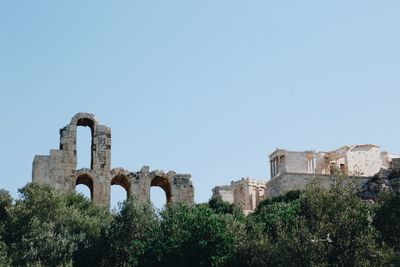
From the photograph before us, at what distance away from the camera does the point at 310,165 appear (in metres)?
72.4

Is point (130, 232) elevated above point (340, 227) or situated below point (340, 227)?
above

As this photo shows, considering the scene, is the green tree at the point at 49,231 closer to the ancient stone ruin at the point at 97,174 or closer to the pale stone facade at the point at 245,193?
the ancient stone ruin at the point at 97,174

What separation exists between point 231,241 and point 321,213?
497 centimetres

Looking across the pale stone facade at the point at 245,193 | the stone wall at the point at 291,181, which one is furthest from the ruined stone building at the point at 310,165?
the stone wall at the point at 291,181

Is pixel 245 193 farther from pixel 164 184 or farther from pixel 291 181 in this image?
pixel 164 184

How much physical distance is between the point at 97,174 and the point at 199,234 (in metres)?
16.5

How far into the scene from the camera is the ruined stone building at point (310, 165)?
234 ft

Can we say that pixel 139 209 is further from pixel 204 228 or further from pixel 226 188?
pixel 226 188

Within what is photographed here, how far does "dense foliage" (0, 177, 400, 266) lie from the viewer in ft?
105

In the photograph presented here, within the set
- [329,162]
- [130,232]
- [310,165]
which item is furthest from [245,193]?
[130,232]

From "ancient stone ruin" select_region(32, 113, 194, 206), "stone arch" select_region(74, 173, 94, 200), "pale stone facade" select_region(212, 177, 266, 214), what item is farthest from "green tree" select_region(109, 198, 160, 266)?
"pale stone facade" select_region(212, 177, 266, 214)

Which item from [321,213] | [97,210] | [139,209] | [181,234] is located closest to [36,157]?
[97,210]

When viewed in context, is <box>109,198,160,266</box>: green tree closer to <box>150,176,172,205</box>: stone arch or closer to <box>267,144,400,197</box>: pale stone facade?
<box>150,176,172,205</box>: stone arch

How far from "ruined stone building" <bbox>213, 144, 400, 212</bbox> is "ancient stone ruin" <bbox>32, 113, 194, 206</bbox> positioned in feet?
56.8
